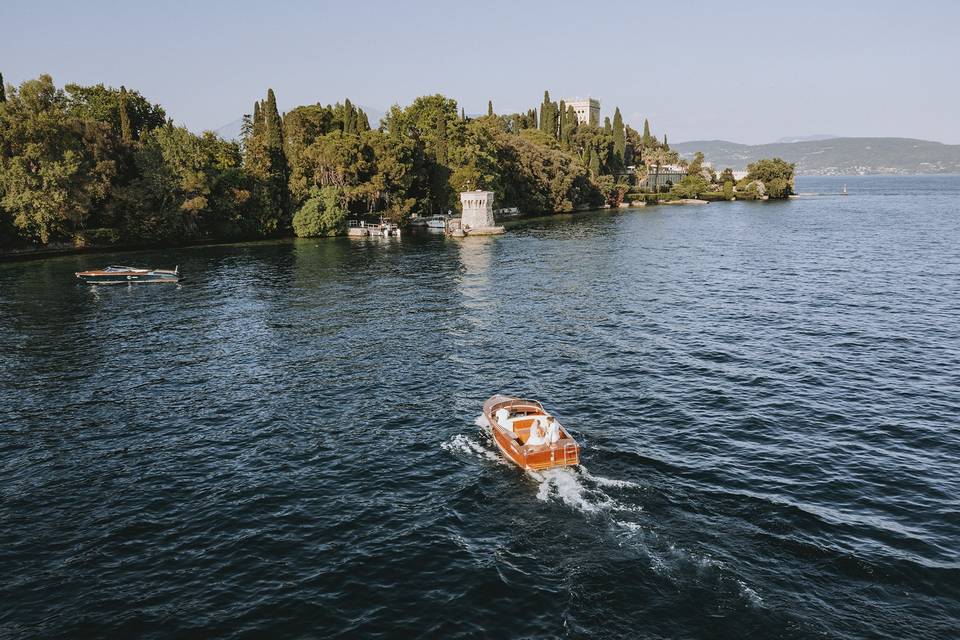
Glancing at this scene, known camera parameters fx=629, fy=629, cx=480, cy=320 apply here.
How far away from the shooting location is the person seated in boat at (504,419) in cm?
3175

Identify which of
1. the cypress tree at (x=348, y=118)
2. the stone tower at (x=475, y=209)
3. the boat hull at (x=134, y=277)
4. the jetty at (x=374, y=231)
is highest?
the cypress tree at (x=348, y=118)

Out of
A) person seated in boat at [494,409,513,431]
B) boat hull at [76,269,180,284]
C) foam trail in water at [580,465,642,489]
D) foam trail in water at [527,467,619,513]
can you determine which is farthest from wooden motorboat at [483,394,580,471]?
boat hull at [76,269,180,284]

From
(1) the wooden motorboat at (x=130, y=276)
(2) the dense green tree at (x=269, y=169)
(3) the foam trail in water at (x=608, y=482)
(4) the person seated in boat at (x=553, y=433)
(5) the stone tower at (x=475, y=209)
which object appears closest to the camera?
(3) the foam trail in water at (x=608, y=482)

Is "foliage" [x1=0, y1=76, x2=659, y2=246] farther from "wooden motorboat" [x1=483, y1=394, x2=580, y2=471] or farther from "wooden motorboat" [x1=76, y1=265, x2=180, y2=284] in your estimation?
"wooden motorboat" [x1=483, y1=394, x2=580, y2=471]

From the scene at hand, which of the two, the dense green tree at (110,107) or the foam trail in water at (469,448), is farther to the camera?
the dense green tree at (110,107)

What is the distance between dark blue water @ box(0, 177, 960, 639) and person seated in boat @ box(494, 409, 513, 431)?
170 cm

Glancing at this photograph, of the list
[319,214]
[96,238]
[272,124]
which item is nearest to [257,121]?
[272,124]

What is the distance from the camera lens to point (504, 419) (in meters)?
32.2

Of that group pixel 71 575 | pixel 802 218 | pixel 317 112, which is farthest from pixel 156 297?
pixel 802 218

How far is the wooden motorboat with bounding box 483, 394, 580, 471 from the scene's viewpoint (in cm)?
2841

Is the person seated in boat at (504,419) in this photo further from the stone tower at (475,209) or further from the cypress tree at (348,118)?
the cypress tree at (348,118)

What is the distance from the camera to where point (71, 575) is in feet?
73.7

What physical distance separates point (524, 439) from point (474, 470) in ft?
9.75

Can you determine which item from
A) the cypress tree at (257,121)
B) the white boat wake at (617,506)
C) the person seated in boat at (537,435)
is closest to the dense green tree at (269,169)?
the cypress tree at (257,121)
